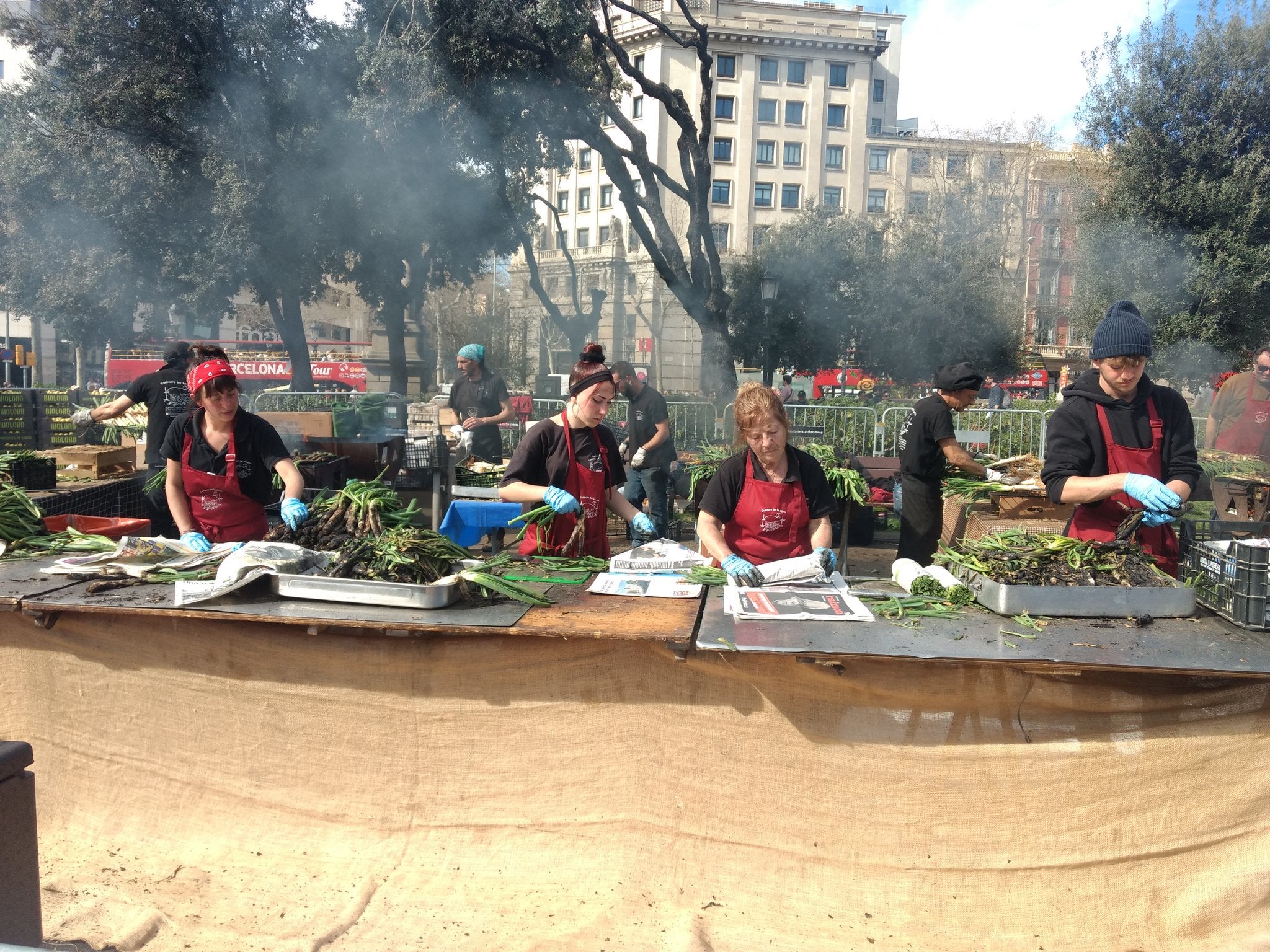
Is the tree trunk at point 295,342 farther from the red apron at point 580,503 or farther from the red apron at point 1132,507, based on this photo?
the red apron at point 1132,507

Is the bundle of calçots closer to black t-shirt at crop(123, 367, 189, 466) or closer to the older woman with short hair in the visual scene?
the older woman with short hair

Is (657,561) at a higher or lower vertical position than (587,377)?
lower

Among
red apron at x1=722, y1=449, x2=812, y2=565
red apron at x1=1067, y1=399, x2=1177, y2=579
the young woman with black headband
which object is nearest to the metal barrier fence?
red apron at x1=1067, y1=399, x2=1177, y2=579

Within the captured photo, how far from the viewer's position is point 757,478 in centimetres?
359

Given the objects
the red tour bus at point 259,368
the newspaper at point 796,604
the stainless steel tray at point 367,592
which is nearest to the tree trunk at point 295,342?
the red tour bus at point 259,368

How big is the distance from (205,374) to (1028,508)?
504 cm

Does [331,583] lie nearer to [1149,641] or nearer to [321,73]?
[1149,641]

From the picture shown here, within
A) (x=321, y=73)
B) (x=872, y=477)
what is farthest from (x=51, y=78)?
(x=872, y=477)

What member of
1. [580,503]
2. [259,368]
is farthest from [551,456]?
[259,368]

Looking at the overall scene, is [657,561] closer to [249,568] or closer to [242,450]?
[249,568]

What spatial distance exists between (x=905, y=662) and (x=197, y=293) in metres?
17.8

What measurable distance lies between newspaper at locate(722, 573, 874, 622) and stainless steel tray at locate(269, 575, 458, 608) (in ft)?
3.04

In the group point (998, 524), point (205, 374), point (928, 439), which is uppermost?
point (205, 374)

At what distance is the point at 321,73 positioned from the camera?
13.7 m
